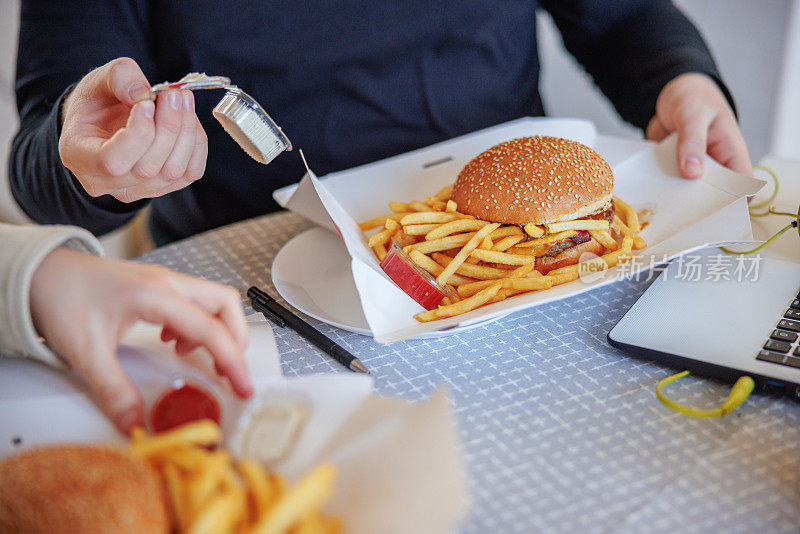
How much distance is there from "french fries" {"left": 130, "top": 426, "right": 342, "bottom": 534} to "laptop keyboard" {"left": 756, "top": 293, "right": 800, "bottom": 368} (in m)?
0.77

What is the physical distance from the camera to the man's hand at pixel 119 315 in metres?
0.92

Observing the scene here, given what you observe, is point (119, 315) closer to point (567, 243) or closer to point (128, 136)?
point (128, 136)

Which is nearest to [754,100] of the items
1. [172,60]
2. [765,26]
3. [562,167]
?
[765,26]

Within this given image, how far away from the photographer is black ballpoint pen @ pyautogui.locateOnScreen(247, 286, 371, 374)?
1238 millimetres

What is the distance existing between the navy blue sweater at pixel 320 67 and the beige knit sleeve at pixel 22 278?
28.6 inches

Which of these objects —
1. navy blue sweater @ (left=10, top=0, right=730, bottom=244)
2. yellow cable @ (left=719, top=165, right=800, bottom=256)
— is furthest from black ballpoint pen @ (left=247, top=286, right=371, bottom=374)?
yellow cable @ (left=719, top=165, right=800, bottom=256)

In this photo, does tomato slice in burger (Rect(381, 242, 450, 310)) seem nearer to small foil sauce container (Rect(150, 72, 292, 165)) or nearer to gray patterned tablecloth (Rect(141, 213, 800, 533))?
gray patterned tablecloth (Rect(141, 213, 800, 533))

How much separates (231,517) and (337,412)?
225 mm

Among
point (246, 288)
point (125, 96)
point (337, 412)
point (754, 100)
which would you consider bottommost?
point (754, 100)

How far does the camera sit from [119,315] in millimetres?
930

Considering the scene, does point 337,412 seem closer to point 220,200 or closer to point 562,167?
point 562,167

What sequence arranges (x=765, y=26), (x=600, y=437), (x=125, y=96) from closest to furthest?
1. (x=600, y=437)
2. (x=125, y=96)
3. (x=765, y=26)

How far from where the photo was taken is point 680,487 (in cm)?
91

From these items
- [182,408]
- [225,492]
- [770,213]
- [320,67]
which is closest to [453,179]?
[320,67]
